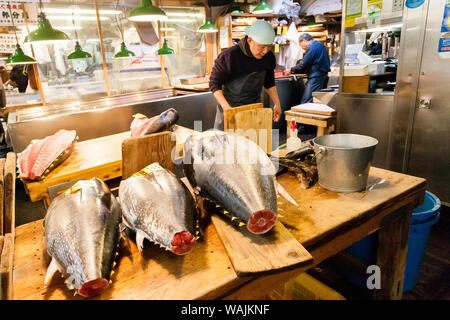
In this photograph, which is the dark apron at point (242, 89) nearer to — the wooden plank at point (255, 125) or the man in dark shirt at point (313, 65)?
the wooden plank at point (255, 125)

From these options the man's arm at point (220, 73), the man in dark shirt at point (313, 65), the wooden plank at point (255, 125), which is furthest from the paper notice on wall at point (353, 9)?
the wooden plank at point (255, 125)

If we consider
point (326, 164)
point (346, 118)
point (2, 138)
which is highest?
point (326, 164)

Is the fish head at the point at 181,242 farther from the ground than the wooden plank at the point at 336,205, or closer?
farther from the ground

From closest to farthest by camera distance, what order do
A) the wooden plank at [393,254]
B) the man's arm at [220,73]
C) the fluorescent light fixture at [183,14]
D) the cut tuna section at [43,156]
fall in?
1. the wooden plank at [393,254]
2. the cut tuna section at [43,156]
3. the man's arm at [220,73]
4. the fluorescent light fixture at [183,14]

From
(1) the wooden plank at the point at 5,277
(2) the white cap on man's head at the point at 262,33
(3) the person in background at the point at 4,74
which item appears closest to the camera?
(1) the wooden plank at the point at 5,277

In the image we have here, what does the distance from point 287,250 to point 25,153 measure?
2.18m

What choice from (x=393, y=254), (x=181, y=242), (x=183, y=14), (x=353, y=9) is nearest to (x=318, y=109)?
(x=353, y=9)

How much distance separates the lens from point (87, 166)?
2.30 m

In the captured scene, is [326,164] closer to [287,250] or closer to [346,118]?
[287,250]

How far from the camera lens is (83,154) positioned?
256 centimetres

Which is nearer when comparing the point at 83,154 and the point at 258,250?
the point at 258,250

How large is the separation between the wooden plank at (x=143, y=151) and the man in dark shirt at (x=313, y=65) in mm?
6025

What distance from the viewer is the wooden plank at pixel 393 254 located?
173 cm
